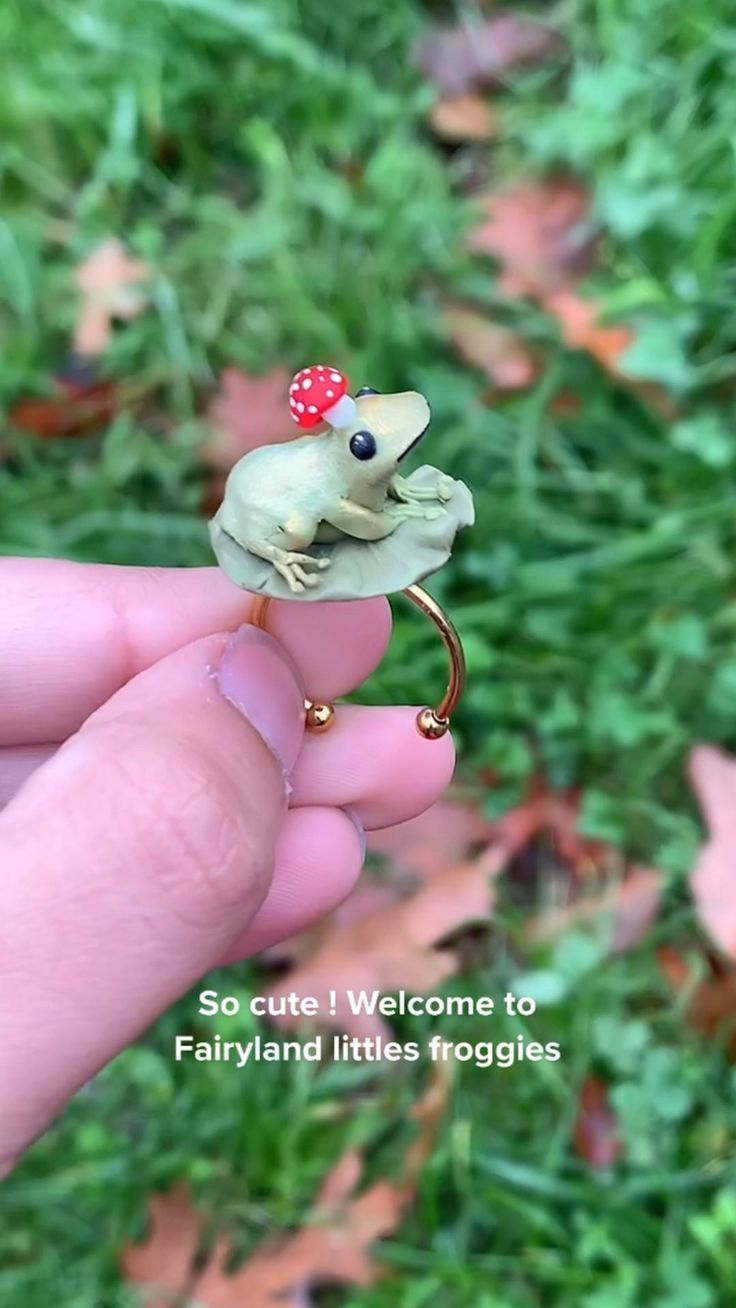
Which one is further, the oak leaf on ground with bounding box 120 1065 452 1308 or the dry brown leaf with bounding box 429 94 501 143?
the dry brown leaf with bounding box 429 94 501 143

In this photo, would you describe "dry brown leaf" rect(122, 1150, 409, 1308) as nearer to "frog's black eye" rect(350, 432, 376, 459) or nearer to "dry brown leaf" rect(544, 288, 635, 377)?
"frog's black eye" rect(350, 432, 376, 459)

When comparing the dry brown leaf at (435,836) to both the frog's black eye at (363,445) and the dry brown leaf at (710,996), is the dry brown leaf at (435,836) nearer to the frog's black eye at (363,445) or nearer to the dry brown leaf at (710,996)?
the dry brown leaf at (710,996)

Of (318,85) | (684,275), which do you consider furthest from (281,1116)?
(318,85)

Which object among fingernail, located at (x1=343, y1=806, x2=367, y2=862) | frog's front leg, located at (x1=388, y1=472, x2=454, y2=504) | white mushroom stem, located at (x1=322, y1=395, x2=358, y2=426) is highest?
white mushroom stem, located at (x1=322, y1=395, x2=358, y2=426)

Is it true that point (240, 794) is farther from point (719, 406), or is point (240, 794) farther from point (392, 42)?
point (392, 42)

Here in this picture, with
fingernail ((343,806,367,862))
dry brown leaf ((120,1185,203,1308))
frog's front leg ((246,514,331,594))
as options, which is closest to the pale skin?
frog's front leg ((246,514,331,594))

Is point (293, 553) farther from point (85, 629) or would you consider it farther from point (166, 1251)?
point (166, 1251)

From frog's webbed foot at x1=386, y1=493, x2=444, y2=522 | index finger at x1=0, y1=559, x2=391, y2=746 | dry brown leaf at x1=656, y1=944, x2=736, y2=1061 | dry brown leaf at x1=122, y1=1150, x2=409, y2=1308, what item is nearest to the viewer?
frog's webbed foot at x1=386, y1=493, x2=444, y2=522
